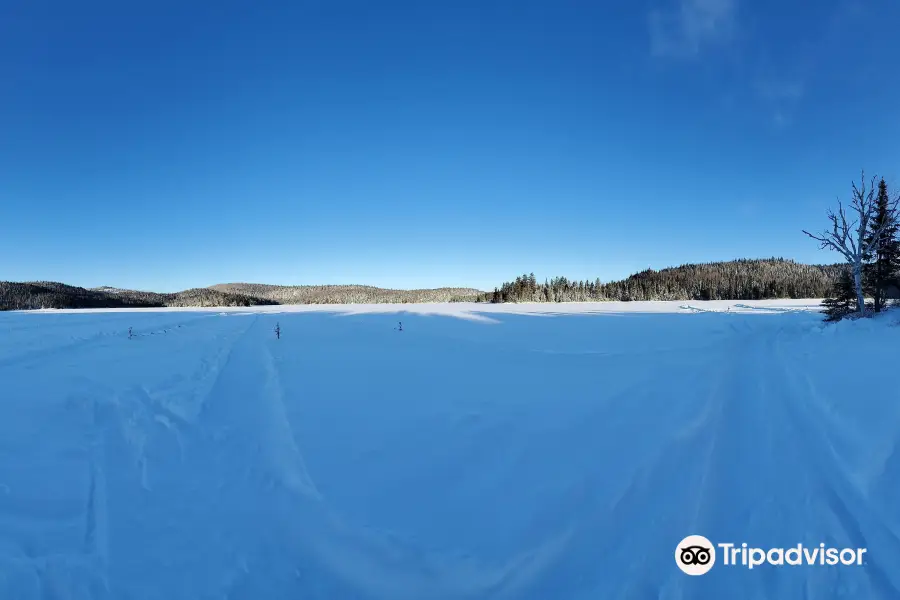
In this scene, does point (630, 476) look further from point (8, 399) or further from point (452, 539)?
point (8, 399)

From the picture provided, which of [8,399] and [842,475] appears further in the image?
[8,399]

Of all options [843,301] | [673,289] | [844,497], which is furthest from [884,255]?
[673,289]

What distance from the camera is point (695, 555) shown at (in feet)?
13.7

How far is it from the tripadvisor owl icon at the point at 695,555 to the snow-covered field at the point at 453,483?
0.10 meters

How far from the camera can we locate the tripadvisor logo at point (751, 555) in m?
3.95

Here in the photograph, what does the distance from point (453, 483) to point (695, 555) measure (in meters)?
2.73

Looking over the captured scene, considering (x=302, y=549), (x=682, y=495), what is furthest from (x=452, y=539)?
(x=682, y=495)

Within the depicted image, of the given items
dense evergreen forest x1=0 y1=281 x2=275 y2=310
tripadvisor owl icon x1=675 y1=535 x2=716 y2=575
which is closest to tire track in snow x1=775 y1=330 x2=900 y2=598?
tripadvisor owl icon x1=675 y1=535 x2=716 y2=575

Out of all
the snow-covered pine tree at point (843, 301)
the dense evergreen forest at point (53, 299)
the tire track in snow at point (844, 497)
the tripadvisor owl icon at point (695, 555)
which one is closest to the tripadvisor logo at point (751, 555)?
the tripadvisor owl icon at point (695, 555)

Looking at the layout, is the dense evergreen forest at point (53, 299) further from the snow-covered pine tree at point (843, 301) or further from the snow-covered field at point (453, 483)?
the snow-covered pine tree at point (843, 301)

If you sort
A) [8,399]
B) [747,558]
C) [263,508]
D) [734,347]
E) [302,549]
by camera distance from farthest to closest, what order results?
1. [734,347]
2. [8,399]
3. [263,508]
4. [302,549]
5. [747,558]

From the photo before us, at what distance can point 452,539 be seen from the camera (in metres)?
4.68

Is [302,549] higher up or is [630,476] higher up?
[630,476]

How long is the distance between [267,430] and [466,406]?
11.8 ft
